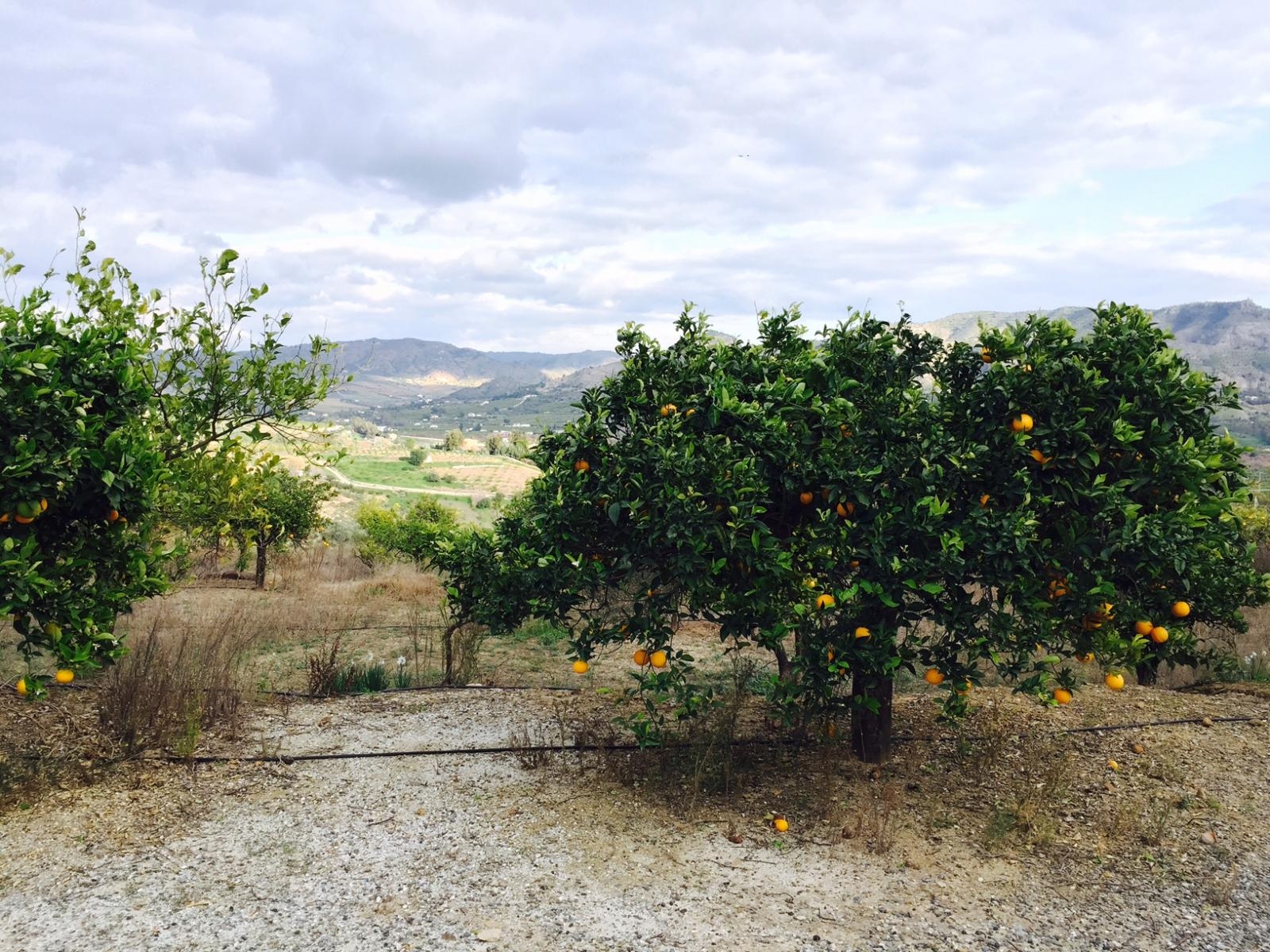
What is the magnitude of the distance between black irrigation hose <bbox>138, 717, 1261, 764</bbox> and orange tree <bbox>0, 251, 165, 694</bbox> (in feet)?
4.55

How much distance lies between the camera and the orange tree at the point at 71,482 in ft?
15.6

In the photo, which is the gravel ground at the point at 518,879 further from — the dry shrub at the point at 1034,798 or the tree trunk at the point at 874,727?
the tree trunk at the point at 874,727

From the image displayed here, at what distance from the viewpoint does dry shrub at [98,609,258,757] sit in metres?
6.55

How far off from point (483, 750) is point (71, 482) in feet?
12.3

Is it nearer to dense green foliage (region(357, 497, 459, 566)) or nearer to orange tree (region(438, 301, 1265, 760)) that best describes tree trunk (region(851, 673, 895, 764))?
orange tree (region(438, 301, 1265, 760))

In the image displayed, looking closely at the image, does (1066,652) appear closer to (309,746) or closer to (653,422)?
A: (653,422)

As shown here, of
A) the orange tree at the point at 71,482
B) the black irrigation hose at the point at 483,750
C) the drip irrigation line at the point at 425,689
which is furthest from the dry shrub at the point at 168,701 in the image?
the orange tree at the point at 71,482

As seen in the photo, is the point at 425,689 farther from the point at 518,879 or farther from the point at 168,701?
the point at 518,879

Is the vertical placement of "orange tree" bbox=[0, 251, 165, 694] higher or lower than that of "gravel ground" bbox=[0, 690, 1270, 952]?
higher

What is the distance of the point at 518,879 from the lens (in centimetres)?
486

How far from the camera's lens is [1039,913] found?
452 centimetres

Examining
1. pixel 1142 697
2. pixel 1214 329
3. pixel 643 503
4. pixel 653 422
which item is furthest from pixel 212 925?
pixel 1214 329

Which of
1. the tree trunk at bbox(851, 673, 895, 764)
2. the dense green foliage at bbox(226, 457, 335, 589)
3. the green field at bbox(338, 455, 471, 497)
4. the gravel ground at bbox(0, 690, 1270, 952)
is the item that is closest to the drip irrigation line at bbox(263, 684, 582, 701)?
the gravel ground at bbox(0, 690, 1270, 952)

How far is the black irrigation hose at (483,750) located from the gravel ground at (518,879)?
0.23 meters
